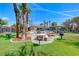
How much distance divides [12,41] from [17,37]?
0.06m

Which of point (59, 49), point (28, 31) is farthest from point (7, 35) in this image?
point (59, 49)

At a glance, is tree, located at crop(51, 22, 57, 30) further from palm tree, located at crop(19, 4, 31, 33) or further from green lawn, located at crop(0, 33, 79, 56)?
palm tree, located at crop(19, 4, 31, 33)

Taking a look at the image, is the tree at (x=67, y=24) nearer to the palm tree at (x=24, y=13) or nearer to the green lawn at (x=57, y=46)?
the green lawn at (x=57, y=46)

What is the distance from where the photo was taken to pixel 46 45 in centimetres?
190

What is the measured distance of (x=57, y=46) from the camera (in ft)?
6.20

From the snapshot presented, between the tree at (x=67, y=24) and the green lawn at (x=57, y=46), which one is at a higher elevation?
the tree at (x=67, y=24)

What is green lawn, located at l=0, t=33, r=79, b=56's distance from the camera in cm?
186

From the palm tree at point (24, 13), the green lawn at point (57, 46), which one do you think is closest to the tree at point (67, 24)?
the green lawn at point (57, 46)

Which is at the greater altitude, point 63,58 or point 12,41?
point 12,41

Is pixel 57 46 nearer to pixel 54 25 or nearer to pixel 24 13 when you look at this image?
pixel 54 25

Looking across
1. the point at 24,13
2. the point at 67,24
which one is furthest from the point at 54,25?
the point at 24,13

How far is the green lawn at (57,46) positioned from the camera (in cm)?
186

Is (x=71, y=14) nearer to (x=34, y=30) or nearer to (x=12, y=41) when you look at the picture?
(x=34, y=30)

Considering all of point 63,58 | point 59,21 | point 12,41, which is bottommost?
point 63,58
